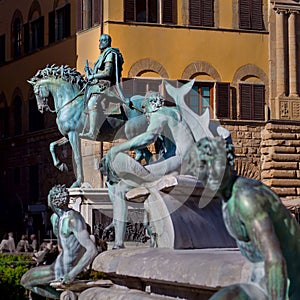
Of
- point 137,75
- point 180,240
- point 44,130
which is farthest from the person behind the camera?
point 44,130

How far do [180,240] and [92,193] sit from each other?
7641mm

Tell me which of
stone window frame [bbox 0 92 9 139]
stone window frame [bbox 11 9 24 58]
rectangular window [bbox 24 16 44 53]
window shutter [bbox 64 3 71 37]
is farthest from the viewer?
stone window frame [bbox 0 92 9 139]

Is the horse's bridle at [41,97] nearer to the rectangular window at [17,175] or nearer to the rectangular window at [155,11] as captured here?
the rectangular window at [155,11]

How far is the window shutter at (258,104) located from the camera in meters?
31.8

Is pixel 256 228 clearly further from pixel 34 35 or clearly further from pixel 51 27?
pixel 34 35

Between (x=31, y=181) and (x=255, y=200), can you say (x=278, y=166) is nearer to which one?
(x=31, y=181)

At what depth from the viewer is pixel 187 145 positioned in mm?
9359

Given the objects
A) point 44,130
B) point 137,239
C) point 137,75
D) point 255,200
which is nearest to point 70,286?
point 255,200

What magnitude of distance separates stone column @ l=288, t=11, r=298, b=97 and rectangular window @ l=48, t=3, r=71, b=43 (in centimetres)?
673

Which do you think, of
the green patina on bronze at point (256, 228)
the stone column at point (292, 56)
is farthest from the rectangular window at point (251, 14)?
the green patina on bronze at point (256, 228)

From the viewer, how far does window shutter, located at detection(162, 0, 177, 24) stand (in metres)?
31.4

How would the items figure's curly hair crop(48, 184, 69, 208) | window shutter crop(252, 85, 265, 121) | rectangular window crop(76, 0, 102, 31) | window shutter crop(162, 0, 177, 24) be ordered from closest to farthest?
figure's curly hair crop(48, 184, 69, 208) < rectangular window crop(76, 0, 102, 31) < window shutter crop(162, 0, 177, 24) < window shutter crop(252, 85, 265, 121)

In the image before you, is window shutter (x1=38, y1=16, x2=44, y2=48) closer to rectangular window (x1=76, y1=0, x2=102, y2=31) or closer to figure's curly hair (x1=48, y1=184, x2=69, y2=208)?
rectangular window (x1=76, y1=0, x2=102, y2=31)

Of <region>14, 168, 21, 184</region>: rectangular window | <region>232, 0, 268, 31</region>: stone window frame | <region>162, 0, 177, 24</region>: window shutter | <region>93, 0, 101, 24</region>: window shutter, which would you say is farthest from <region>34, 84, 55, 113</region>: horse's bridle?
<region>14, 168, 21, 184</region>: rectangular window
